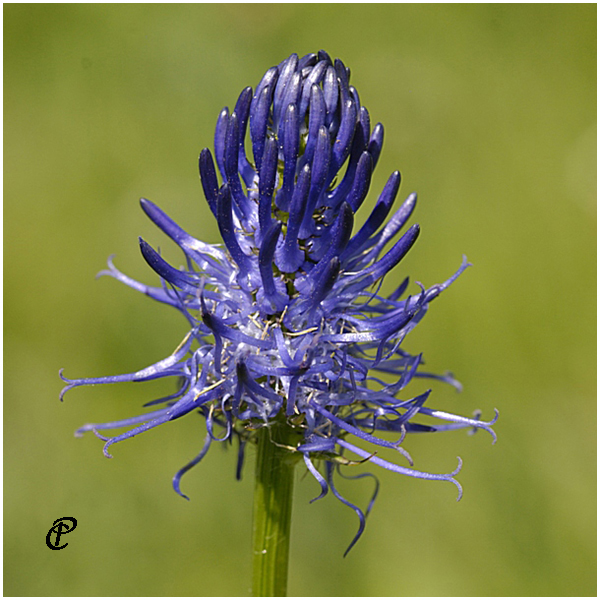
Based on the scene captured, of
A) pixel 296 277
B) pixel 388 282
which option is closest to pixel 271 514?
pixel 296 277

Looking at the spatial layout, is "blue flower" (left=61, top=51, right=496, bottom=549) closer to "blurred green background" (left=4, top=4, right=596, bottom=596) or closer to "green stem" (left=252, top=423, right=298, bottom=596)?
"green stem" (left=252, top=423, right=298, bottom=596)

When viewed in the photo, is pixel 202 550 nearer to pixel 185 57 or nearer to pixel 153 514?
pixel 153 514

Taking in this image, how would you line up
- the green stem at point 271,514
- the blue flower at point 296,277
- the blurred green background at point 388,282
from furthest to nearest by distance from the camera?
the blurred green background at point 388,282 < the green stem at point 271,514 < the blue flower at point 296,277

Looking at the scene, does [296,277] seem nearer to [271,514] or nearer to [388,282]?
[271,514]

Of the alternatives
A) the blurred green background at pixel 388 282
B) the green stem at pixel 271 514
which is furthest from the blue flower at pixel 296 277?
the blurred green background at pixel 388 282

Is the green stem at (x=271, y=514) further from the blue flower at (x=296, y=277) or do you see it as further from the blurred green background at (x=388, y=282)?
the blurred green background at (x=388, y=282)

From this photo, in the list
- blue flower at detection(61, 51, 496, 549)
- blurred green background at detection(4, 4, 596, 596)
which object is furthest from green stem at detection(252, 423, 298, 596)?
blurred green background at detection(4, 4, 596, 596)

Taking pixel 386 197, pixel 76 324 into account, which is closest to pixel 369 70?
pixel 76 324
